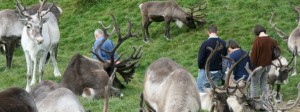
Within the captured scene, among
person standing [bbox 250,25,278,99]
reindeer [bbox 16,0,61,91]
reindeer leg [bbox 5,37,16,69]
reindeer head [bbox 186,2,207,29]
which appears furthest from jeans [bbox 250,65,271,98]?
reindeer head [bbox 186,2,207,29]

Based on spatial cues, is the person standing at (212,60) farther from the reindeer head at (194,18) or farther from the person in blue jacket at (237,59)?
the reindeer head at (194,18)

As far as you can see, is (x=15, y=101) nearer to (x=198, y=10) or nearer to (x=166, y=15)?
(x=166, y=15)

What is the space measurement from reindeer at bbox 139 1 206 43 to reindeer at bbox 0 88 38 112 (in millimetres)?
14273

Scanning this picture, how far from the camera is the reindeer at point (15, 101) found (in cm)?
663

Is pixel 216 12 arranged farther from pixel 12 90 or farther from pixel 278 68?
pixel 12 90

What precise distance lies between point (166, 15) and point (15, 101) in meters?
14.9

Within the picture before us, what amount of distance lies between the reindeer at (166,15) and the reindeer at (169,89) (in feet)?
41.4

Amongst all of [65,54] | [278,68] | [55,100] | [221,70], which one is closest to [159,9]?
[65,54]

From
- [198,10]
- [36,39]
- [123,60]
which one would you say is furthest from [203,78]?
[198,10]

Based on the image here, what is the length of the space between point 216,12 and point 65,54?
579 cm

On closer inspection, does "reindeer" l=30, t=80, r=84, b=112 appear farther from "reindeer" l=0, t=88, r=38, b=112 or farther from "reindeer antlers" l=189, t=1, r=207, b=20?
"reindeer antlers" l=189, t=1, r=207, b=20

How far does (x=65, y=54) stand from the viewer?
66.5 feet

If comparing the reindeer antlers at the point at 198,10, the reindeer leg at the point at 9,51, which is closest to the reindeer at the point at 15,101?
the reindeer leg at the point at 9,51

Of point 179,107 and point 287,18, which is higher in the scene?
point 179,107
